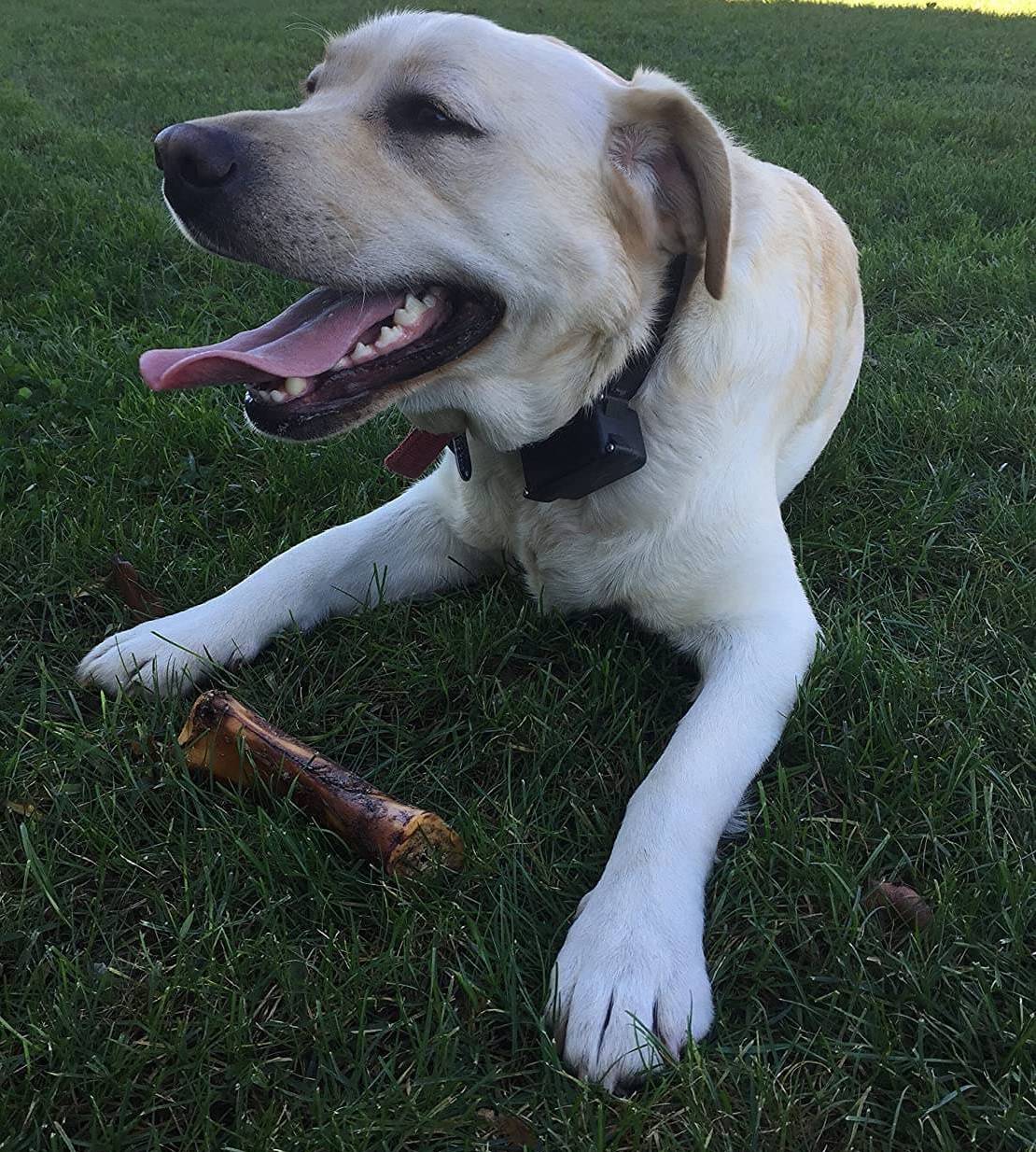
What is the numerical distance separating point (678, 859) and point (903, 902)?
383 mm

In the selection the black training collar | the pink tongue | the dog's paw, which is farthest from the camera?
the black training collar

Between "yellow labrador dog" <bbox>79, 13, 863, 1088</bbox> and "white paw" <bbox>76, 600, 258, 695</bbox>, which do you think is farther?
"white paw" <bbox>76, 600, 258, 695</bbox>

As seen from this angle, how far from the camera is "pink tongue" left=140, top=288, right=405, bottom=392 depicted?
195cm

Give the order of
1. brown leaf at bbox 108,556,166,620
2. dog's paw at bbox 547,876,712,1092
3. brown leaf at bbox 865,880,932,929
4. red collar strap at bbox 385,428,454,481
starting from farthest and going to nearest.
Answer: brown leaf at bbox 108,556,166,620, red collar strap at bbox 385,428,454,481, brown leaf at bbox 865,880,932,929, dog's paw at bbox 547,876,712,1092

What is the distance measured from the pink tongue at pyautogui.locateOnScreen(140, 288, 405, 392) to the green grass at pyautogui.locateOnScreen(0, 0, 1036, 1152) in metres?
0.67

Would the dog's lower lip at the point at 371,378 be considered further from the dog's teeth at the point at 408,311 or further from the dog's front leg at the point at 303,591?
the dog's front leg at the point at 303,591

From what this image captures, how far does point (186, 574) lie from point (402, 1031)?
4.66 feet

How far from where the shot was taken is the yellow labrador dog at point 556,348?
189 centimetres

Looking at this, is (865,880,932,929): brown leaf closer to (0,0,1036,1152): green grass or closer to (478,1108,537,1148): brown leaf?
(0,0,1036,1152): green grass

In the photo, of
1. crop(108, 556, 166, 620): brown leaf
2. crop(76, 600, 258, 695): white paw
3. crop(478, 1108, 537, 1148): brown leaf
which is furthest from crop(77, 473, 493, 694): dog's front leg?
crop(478, 1108, 537, 1148): brown leaf

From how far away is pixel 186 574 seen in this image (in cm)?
257

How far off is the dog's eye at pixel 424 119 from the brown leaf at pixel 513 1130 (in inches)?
67.1

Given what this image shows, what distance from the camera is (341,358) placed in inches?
77.3

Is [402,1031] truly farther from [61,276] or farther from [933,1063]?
[61,276]
